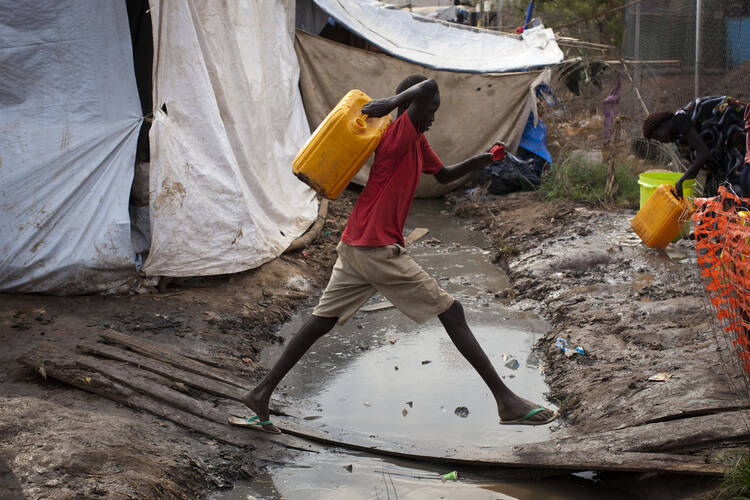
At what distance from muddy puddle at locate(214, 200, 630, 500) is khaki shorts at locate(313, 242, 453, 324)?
68 cm

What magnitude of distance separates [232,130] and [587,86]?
342 inches

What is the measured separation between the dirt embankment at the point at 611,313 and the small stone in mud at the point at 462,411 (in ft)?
1.71

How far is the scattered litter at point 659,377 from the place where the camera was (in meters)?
3.53

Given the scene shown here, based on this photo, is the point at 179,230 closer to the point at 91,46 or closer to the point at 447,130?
the point at 91,46

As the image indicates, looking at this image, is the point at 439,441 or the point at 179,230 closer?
the point at 439,441

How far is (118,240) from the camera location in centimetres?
498

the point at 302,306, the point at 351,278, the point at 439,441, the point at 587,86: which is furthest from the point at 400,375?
the point at 587,86

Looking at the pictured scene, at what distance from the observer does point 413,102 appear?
3.12 metres

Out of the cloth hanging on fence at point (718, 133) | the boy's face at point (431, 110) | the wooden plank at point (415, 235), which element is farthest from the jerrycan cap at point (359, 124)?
the wooden plank at point (415, 235)

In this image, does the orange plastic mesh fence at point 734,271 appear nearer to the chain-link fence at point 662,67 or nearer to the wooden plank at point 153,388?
the wooden plank at point 153,388

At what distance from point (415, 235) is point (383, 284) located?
14.8 feet

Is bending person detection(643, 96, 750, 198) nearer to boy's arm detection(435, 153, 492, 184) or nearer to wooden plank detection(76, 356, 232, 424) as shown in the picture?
boy's arm detection(435, 153, 492, 184)

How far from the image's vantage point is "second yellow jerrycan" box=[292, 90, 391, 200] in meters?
3.19

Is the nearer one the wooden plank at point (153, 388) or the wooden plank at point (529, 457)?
the wooden plank at point (529, 457)
